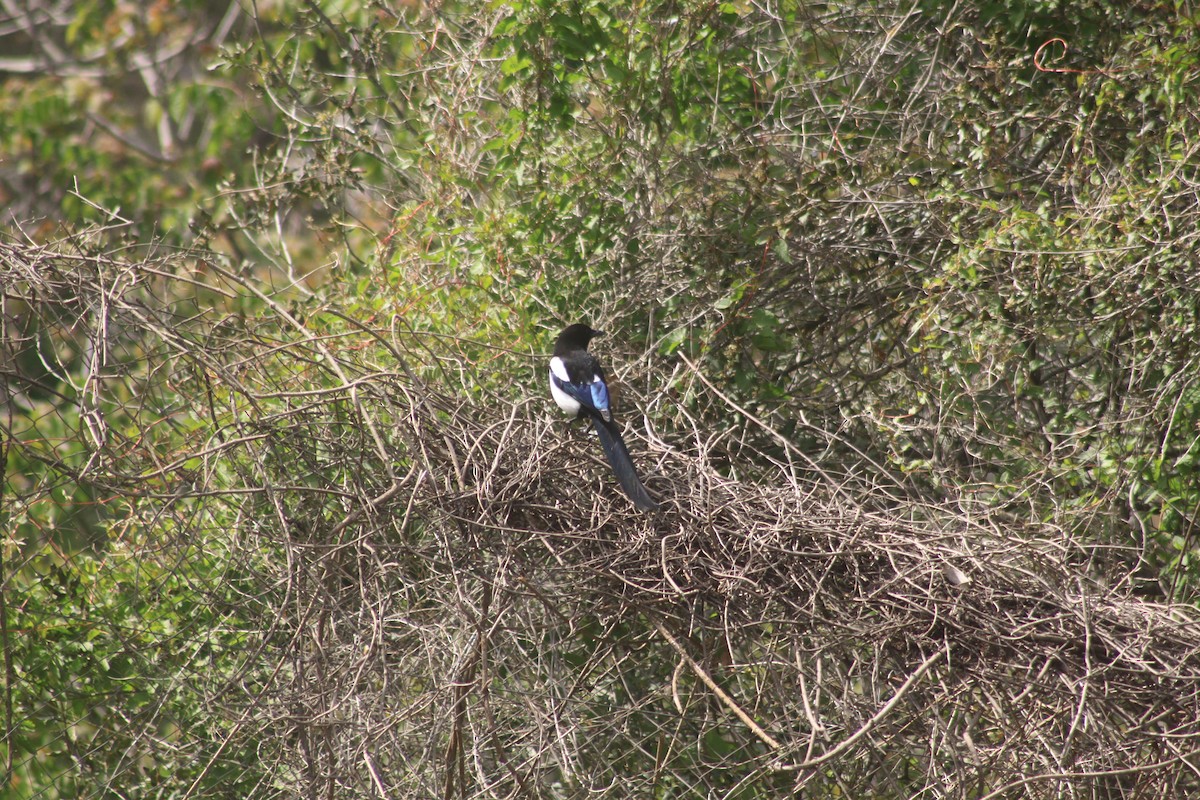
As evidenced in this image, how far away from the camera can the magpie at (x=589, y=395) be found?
326 centimetres

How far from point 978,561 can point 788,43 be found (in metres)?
2.73

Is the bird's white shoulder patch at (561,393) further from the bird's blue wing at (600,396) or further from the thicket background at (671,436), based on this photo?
the thicket background at (671,436)

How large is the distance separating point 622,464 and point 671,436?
43.0 inches

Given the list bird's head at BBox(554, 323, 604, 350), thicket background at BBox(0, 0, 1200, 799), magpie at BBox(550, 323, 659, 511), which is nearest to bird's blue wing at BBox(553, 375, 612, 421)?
magpie at BBox(550, 323, 659, 511)

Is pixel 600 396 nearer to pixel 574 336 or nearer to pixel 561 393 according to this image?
pixel 561 393

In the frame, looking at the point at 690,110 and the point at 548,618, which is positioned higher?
the point at 690,110

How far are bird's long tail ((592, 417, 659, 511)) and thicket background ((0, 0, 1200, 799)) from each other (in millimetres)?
55

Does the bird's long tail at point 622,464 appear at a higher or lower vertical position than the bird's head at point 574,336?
higher

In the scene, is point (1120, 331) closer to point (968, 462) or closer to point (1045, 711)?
point (968, 462)

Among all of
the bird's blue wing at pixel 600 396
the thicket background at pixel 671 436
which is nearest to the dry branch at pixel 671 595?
the thicket background at pixel 671 436

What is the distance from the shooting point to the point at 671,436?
438 centimetres

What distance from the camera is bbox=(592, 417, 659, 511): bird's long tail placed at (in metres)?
3.20

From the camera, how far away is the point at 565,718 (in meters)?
3.60

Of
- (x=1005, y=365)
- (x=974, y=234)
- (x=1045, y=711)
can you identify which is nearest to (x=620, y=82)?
(x=974, y=234)
